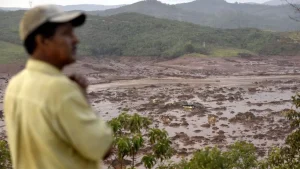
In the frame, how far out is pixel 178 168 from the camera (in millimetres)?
6035

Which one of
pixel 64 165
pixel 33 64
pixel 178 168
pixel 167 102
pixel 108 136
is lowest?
pixel 167 102

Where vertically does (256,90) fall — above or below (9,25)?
below

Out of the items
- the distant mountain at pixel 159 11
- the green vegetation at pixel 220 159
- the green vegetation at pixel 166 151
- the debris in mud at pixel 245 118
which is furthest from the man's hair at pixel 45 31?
the distant mountain at pixel 159 11

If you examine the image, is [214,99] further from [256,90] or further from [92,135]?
[92,135]

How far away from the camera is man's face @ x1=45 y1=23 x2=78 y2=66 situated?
156 cm

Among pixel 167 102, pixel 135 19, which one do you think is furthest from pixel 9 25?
pixel 167 102

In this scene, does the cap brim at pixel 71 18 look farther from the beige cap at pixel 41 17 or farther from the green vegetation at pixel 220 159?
the green vegetation at pixel 220 159

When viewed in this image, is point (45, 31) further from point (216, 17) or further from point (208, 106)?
point (216, 17)

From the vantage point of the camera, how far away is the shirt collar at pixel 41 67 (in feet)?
4.99

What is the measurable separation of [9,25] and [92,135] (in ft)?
171

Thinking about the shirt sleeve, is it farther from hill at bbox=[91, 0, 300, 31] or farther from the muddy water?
hill at bbox=[91, 0, 300, 31]

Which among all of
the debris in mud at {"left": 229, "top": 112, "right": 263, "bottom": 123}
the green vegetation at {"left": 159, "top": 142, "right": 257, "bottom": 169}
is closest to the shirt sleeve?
the green vegetation at {"left": 159, "top": 142, "right": 257, "bottom": 169}

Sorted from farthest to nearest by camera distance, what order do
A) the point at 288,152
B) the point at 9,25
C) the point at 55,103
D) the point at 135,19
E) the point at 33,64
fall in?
the point at 135,19 → the point at 9,25 → the point at 288,152 → the point at 33,64 → the point at 55,103

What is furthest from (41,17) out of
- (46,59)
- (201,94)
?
(201,94)
